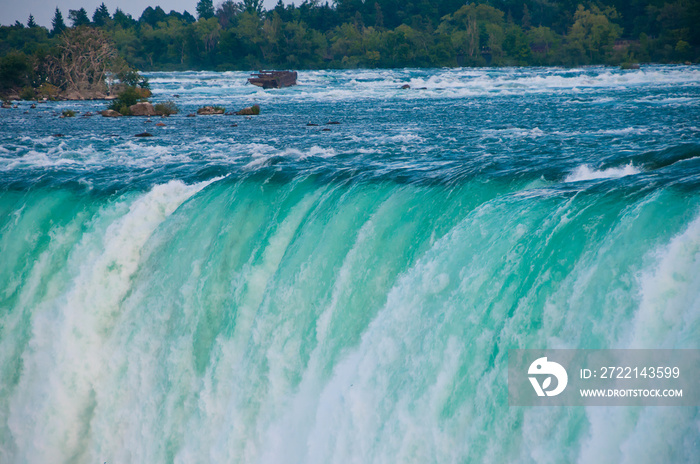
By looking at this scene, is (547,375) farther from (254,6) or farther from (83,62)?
(254,6)

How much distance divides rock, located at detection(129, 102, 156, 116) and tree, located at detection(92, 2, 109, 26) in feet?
493

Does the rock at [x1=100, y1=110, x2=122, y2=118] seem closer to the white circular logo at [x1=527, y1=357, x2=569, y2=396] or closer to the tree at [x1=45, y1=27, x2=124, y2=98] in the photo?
the tree at [x1=45, y1=27, x2=124, y2=98]

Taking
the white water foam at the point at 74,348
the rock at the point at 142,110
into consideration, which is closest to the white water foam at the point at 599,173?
the white water foam at the point at 74,348

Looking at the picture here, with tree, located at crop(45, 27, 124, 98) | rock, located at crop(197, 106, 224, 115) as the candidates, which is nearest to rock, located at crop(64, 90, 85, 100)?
tree, located at crop(45, 27, 124, 98)

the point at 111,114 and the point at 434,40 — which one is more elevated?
the point at 434,40

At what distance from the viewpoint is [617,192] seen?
8.99 meters

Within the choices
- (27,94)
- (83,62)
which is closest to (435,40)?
(83,62)

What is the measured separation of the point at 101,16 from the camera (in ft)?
575

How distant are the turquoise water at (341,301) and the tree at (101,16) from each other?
573 ft

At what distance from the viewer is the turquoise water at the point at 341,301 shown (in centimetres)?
718

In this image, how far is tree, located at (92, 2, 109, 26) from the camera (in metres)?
173

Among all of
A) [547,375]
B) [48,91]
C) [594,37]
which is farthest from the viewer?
[594,37]

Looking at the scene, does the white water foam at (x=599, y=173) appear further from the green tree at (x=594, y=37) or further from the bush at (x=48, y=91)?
the green tree at (x=594, y=37)

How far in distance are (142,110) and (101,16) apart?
156m
